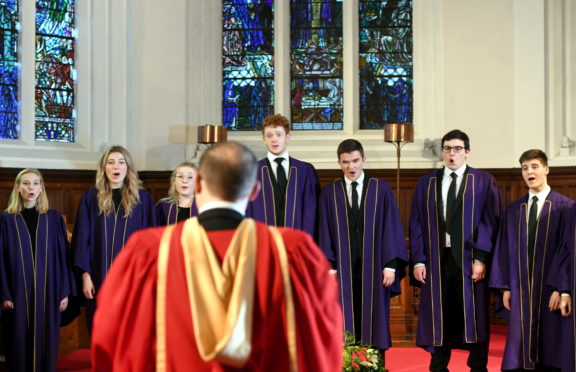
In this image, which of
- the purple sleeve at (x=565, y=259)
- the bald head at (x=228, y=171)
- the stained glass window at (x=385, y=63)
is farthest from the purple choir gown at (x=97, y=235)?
the stained glass window at (x=385, y=63)

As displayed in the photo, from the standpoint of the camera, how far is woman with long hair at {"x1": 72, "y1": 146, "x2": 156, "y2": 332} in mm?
5680

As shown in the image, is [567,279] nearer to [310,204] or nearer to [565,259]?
[565,259]

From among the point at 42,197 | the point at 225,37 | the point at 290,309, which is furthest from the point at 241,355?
the point at 225,37

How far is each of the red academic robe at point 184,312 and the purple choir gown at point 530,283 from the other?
318cm

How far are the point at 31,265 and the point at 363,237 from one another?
2.32m

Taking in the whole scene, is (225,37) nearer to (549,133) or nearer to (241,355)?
(549,133)

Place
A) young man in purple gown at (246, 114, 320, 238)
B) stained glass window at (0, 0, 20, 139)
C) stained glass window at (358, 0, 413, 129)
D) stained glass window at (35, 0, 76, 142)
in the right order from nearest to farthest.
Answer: young man in purple gown at (246, 114, 320, 238)
stained glass window at (0, 0, 20, 139)
stained glass window at (35, 0, 76, 142)
stained glass window at (358, 0, 413, 129)

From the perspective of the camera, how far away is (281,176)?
5.55 m

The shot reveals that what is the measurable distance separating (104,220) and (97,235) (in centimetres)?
12

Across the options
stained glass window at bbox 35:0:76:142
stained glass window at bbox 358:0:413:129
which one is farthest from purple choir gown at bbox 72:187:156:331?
stained glass window at bbox 358:0:413:129

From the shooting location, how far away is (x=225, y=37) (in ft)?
34.1

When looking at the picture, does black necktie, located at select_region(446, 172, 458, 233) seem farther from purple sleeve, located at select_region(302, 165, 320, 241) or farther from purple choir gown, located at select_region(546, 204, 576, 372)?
purple sleeve, located at select_region(302, 165, 320, 241)

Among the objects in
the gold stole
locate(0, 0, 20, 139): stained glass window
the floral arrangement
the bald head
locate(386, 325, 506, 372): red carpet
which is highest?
locate(0, 0, 20, 139): stained glass window

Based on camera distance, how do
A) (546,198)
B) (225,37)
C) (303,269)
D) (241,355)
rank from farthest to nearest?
1. (225,37)
2. (546,198)
3. (303,269)
4. (241,355)
